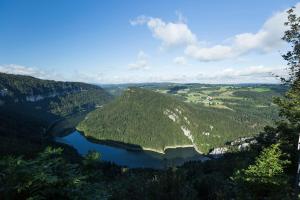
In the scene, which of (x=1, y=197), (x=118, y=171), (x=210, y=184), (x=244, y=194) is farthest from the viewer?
(x=118, y=171)

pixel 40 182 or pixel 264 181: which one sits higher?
pixel 40 182

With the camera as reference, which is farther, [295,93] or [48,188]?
[295,93]

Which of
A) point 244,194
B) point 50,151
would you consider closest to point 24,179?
point 50,151

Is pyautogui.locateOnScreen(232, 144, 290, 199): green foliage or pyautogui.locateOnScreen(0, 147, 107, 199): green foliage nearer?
pyautogui.locateOnScreen(0, 147, 107, 199): green foliage

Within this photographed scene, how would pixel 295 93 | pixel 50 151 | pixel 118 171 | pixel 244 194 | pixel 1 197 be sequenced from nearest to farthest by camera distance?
pixel 1 197 < pixel 50 151 < pixel 244 194 < pixel 295 93 < pixel 118 171

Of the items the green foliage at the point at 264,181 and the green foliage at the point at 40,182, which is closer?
the green foliage at the point at 40,182

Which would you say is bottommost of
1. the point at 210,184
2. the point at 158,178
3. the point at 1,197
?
the point at 210,184

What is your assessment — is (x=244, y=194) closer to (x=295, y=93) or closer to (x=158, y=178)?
(x=158, y=178)

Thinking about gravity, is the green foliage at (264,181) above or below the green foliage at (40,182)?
below

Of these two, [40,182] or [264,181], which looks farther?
[264,181]

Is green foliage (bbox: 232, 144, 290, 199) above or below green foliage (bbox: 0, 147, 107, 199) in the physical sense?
below

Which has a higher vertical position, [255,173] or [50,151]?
[50,151]
